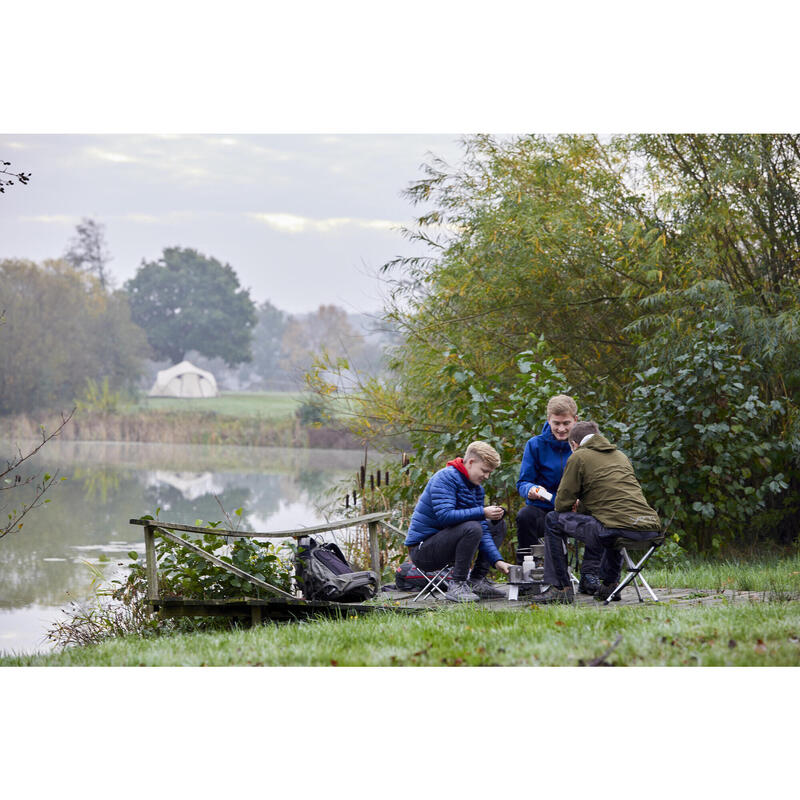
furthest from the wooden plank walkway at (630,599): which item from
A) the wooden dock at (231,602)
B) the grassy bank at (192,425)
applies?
the grassy bank at (192,425)

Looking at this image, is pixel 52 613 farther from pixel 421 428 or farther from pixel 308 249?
pixel 308 249

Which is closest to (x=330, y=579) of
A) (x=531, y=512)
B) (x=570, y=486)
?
(x=531, y=512)

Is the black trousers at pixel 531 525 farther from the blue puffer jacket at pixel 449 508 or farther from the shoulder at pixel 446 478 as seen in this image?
the shoulder at pixel 446 478

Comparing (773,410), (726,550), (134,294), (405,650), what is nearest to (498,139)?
(773,410)

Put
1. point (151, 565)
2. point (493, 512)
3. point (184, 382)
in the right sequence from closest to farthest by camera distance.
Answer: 1. point (493, 512)
2. point (151, 565)
3. point (184, 382)

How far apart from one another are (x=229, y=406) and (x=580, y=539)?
19.0m

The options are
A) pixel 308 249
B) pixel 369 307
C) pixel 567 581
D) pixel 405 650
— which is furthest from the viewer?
pixel 308 249

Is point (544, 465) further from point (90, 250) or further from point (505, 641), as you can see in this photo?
point (90, 250)

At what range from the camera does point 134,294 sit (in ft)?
92.0

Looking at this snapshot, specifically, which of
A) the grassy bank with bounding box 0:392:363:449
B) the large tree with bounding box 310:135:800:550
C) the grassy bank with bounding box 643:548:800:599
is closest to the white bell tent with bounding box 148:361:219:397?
the grassy bank with bounding box 0:392:363:449

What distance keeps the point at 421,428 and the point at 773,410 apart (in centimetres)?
348

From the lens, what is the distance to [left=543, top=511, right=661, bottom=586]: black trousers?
527 centimetres

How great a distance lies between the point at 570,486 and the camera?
5.33 m

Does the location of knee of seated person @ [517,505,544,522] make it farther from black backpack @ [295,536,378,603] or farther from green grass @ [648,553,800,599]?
green grass @ [648,553,800,599]
